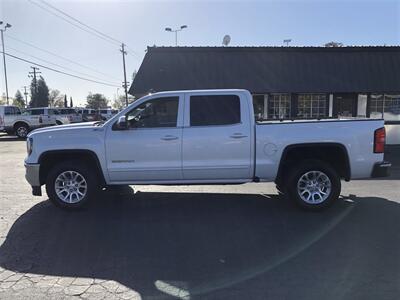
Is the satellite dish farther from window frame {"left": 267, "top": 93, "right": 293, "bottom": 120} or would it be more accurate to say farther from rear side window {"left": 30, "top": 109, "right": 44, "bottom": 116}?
rear side window {"left": 30, "top": 109, "right": 44, "bottom": 116}

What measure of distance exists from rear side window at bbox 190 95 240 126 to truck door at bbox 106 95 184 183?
24 cm

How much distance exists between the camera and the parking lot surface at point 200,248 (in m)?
3.88

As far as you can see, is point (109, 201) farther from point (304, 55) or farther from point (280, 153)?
point (304, 55)

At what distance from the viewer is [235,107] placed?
6520mm

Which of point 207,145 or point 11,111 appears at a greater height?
point 11,111

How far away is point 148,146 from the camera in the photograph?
639 centimetres

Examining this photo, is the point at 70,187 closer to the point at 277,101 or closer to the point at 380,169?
the point at 380,169

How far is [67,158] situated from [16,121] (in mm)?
20950

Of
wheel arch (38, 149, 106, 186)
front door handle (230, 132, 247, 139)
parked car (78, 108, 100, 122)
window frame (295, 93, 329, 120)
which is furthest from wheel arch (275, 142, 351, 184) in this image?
parked car (78, 108, 100, 122)

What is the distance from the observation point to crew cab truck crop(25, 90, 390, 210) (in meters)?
6.34

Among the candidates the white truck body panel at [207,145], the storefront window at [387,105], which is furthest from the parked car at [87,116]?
the white truck body panel at [207,145]

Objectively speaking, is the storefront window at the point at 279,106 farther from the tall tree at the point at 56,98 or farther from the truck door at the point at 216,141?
the tall tree at the point at 56,98

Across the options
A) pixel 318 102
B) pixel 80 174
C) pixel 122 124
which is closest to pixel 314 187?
pixel 122 124

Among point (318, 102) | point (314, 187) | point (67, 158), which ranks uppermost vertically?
point (318, 102)
